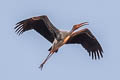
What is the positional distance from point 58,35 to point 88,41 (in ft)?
7.48

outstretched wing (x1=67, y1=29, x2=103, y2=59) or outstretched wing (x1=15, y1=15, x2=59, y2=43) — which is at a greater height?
outstretched wing (x1=15, y1=15, x2=59, y2=43)

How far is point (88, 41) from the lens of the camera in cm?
2719

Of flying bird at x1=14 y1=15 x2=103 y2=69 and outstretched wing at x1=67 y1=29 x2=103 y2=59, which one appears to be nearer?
flying bird at x1=14 y1=15 x2=103 y2=69

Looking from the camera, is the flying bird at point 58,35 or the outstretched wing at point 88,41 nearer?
the flying bird at point 58,35

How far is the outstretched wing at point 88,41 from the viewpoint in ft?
87.1

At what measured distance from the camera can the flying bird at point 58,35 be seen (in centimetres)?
2541

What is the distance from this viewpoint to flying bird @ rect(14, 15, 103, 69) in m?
25.4

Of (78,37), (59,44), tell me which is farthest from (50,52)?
(78,37)

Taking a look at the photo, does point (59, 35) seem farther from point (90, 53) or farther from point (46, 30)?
point (90, 53)

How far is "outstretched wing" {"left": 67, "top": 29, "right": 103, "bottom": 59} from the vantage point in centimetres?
2654

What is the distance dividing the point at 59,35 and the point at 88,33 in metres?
1.87

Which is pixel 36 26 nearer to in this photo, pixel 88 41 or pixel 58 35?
pixel 58 35

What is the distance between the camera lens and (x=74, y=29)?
84.8 feet

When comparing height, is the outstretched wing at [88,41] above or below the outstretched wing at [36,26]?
below
